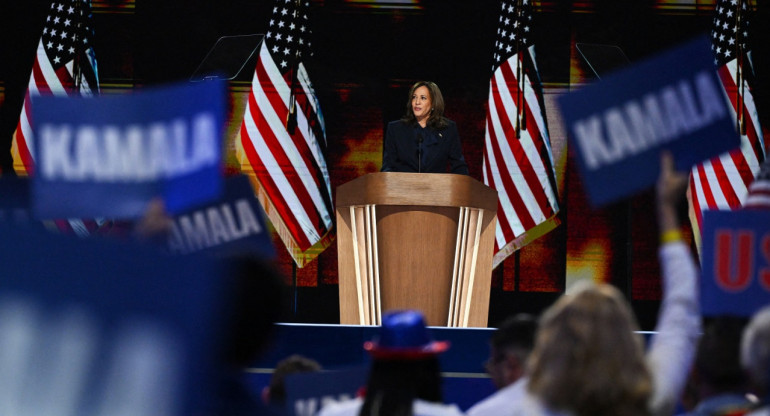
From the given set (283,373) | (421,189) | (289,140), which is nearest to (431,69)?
(289,140)

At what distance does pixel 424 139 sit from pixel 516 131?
6.90 feet

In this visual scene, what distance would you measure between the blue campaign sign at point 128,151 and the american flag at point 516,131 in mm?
5213

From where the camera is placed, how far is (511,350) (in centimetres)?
256

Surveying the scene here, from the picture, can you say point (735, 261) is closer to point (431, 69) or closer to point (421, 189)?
point (421, 189)

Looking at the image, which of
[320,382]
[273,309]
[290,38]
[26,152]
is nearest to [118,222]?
[26,152]

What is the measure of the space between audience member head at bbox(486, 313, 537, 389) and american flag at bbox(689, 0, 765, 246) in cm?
502

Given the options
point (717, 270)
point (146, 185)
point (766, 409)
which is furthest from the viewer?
point (717, 270)

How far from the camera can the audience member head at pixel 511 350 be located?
2.56 meters

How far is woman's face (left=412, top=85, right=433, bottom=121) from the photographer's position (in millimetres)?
5316

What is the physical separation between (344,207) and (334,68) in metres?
2.46

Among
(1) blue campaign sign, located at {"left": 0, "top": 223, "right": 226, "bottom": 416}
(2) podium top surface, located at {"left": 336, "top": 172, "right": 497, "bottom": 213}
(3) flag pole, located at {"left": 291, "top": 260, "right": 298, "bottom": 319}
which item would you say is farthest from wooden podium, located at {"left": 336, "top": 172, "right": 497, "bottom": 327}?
(1) blue campaign sign, located at {"left": 0, "top": 223, "right": 226, "bottom": 416}

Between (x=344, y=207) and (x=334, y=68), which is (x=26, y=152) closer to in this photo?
(x=334, y=68)

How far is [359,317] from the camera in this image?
493cm

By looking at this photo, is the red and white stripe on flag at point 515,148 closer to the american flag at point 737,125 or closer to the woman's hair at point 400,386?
the american flag at point 737,125
